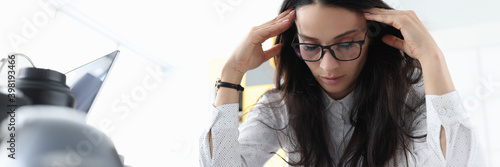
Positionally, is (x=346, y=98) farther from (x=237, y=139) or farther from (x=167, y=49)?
(x=167, y=49)

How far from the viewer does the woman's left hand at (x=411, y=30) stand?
1.10 metres

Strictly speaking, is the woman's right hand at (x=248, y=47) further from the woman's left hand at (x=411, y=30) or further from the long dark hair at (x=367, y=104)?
the woman's left hand at (x=411, y=30)

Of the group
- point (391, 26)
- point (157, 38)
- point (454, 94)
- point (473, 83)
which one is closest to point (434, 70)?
point (454, 94)

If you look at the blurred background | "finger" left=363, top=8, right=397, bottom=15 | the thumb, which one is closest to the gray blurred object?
the blurred background

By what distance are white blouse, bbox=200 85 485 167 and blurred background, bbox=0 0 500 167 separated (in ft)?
0.73

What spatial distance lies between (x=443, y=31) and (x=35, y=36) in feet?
9.27

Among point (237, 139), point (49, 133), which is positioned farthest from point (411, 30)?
point (49, 133)

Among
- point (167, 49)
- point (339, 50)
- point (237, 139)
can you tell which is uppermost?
point (167, 49)

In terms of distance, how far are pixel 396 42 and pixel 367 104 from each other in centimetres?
21

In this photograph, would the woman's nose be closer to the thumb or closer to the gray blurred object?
the thumb

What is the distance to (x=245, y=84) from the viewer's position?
2.83 m

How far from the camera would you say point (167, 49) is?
→ 3535 millimetres

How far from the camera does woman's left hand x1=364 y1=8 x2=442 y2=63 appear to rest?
110 cm

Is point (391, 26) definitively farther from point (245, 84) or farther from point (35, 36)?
point (245, 84)
